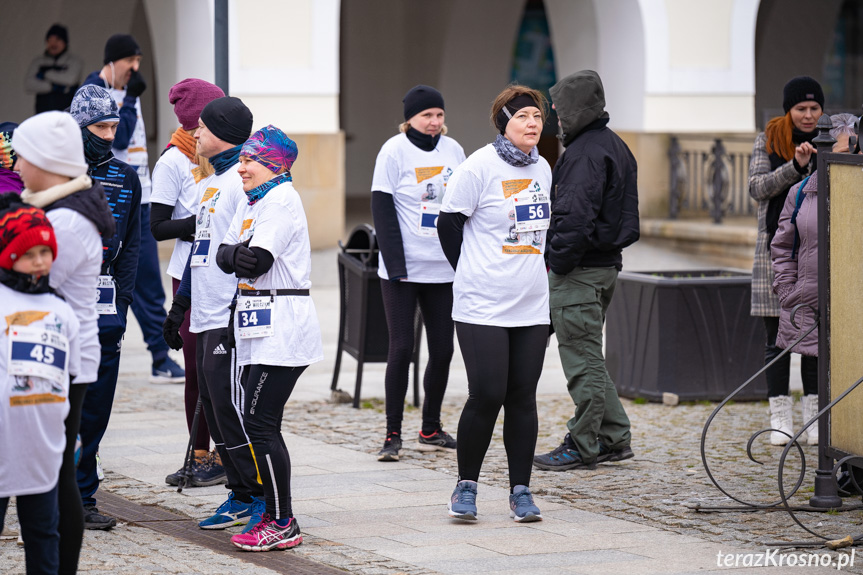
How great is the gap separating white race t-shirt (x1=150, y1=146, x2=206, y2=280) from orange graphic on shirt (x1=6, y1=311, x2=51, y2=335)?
2.37 meters

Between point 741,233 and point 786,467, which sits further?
point 741,233

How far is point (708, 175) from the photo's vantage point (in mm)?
17594

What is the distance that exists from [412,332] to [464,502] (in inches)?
69.3

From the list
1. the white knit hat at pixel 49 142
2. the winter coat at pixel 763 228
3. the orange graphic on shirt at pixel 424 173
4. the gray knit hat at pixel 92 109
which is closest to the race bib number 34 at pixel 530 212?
the orange graphic on shirt at pixel 424 173

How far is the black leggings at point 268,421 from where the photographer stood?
5422mm

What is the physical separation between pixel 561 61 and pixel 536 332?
551 inches

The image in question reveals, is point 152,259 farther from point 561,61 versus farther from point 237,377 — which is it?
point 561,61

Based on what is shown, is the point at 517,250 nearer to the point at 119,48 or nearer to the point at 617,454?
the point at 617,454

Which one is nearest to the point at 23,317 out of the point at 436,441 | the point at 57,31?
the point at 436,441

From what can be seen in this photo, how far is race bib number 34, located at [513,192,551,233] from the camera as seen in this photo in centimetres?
598

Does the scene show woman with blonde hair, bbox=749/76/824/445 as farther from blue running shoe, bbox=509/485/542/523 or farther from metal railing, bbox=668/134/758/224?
metal railing, bbox=668/134/758/224

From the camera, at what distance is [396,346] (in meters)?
7.47

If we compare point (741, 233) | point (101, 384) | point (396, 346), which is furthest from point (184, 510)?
point (741, 233)

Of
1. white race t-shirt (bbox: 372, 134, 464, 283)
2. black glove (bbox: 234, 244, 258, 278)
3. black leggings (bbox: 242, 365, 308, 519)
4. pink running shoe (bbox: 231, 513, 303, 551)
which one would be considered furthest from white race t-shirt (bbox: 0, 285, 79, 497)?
white race t-shirt (bbox: 372, 134, 464, 283)
